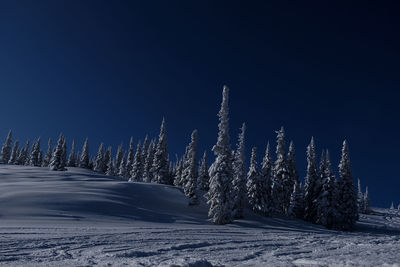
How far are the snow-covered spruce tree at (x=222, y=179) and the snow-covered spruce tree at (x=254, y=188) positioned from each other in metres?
10.8

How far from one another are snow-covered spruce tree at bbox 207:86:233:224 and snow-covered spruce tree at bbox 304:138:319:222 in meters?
21.5

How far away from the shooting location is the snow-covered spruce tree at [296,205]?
52.4 metres

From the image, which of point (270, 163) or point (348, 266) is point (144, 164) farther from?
point (348, 266)

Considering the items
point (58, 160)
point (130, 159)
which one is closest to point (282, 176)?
point (130, 159)

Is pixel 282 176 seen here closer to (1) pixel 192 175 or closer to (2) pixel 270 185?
(2) pixel 270 185

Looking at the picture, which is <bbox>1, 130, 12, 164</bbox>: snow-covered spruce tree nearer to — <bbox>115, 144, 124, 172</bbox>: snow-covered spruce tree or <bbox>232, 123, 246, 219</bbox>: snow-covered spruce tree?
<bbox>115, 144, 124, 172</bbox>: snow-covered spruce tree

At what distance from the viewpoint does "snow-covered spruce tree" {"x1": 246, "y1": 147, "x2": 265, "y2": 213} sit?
150 feet

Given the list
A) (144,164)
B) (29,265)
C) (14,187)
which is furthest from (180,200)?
(144,164)

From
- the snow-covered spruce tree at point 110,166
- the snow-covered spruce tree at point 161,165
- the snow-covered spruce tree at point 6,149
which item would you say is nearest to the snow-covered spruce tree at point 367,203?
the snow-covered spruce tree at point 161,165

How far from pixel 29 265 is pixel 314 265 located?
875cm

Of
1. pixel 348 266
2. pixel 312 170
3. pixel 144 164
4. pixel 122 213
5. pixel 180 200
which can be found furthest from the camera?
pixel 144 164

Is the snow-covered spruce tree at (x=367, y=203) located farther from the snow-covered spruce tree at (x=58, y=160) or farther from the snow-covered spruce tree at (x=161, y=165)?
the snow-covered spruce tree at (x=58, y=160)

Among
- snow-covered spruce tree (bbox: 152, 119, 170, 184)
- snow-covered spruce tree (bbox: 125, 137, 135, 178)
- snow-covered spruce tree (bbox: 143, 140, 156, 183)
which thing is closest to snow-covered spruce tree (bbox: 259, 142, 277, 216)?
snow-covered spruce tree (bbox: 152, 119, 170, 184)

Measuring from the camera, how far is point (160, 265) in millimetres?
8703
